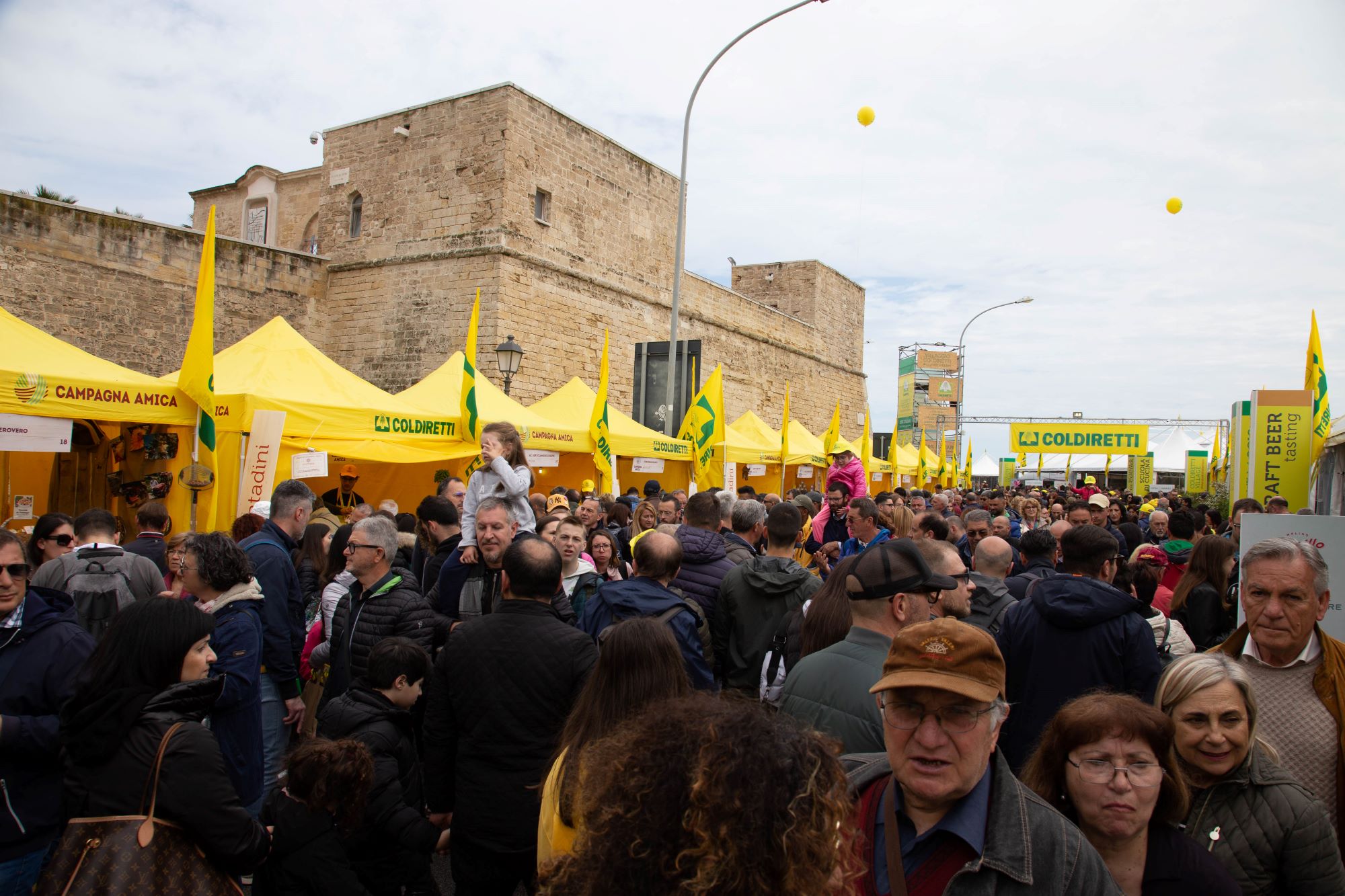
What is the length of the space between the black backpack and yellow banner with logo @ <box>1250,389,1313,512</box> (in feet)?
35.6

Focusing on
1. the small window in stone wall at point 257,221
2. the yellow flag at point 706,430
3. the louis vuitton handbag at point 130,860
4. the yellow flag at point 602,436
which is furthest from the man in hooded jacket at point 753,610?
the small window in stone wall at point 257,221

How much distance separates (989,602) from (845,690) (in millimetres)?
2388

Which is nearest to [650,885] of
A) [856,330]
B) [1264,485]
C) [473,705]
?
[473,705]

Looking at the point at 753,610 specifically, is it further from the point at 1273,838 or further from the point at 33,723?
the point at 33,723

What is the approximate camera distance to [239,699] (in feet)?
11.4

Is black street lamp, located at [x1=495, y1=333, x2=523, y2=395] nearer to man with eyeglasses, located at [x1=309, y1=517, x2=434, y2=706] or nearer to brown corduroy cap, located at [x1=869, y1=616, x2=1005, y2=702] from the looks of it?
man with eyeglasses, located at [x1=309, y1=517, x2=434, y2=706]

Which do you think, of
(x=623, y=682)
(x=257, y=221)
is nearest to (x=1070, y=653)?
(x=623, y=682)

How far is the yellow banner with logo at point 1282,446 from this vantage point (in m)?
9.66

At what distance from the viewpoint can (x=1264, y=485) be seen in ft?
32.8

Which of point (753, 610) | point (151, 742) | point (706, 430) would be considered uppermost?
point (706, 430)

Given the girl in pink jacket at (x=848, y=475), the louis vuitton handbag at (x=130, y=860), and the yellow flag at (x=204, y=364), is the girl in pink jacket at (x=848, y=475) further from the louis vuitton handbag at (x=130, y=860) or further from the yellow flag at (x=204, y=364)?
the louis vuitton handbag at (x=130, y=860)

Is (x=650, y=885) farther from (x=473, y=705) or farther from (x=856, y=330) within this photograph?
(x=856, y=330)

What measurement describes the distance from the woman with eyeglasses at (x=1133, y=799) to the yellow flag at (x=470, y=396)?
8171 millimetres

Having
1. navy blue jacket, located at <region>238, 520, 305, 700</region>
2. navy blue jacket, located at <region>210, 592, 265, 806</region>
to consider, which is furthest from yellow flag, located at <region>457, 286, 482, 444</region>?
navy blue jacket, located at <region>210, 592, 265, 806</region>
